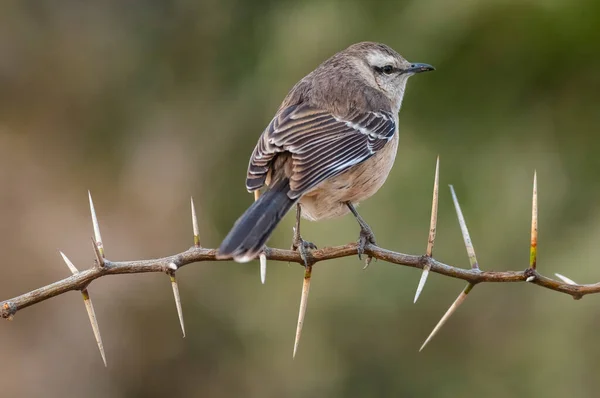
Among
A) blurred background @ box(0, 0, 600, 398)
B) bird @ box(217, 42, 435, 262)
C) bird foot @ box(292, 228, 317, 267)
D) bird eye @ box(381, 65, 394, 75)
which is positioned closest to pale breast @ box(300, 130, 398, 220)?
bird @ box(217, 42, 435, 262)

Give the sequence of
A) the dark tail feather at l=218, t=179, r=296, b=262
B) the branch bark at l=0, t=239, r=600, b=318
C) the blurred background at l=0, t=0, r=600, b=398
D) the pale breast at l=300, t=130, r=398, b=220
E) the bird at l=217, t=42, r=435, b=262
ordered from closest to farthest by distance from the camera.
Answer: the branch bark at l=0, t=239, r=600, b=318 → the dark tail feather at l=218, t=179, r=296, b=262 → the bird at l=217, t=42, r=435, b=262 → the pale breast at l=300, t=130, r=398, b=220 → the blurred background at l=0, t=0, r=600, b=398

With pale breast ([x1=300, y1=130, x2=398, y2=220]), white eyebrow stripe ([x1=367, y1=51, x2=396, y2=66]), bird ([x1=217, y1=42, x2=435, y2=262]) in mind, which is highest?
white eyebrow stripe ([x1=367, y1=51, x2=396, y2=66])

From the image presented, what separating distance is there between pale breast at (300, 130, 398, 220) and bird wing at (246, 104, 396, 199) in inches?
3.0

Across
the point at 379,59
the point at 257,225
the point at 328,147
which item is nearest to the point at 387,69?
the point at 379,59

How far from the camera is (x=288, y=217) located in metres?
7.42

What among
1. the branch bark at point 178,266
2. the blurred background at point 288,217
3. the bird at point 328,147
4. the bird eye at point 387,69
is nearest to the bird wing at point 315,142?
the bird at point 328,147

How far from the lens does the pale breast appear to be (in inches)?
156

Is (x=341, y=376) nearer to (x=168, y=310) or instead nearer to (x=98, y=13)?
(x=168, y=310)

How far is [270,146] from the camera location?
3875mm

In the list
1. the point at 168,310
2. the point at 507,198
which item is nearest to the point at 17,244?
the point at 168,310

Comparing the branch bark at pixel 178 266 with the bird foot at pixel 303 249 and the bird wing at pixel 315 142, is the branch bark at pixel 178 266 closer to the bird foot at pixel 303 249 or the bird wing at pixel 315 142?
the bird foot at pixel 303 249

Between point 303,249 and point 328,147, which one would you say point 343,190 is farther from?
point 303,249

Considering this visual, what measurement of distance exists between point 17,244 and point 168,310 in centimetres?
187

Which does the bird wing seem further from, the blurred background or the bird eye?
the blurred background
